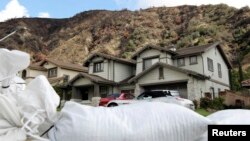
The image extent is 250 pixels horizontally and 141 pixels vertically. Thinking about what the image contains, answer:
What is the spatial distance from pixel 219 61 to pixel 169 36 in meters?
26.0

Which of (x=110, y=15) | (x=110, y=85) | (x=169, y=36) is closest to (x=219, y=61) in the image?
(x=110, y=85)

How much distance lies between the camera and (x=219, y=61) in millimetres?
27156

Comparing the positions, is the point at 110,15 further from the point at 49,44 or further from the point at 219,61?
the point at 219,61

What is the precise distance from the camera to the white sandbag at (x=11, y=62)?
5.94 ft

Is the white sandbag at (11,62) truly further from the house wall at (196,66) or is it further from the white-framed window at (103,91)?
the white-framed window at (103,91)

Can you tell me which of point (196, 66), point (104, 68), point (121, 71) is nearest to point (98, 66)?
point (104, 68)

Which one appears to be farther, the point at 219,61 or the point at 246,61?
the point at 246,61

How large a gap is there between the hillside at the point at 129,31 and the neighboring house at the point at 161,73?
1619cm

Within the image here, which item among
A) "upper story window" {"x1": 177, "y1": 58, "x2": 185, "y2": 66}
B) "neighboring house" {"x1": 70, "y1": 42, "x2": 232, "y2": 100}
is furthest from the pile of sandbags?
"upper story window" {"x1": 177, "y1": 58, "x2": 185, "y2": 66}

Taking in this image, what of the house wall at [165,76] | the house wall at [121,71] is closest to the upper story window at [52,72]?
the house wall at [121,71]

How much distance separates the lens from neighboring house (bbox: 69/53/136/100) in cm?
2641

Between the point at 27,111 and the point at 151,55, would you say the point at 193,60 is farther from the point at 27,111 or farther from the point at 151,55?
the point at 27,111

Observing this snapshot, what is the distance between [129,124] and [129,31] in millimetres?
56316

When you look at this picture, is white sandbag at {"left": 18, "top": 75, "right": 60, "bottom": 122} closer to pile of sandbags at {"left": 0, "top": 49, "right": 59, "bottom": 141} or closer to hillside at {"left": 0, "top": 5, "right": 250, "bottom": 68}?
pile of sandbags at {"left": 0, "top": 49, "right": 59, "bottom": 141}
